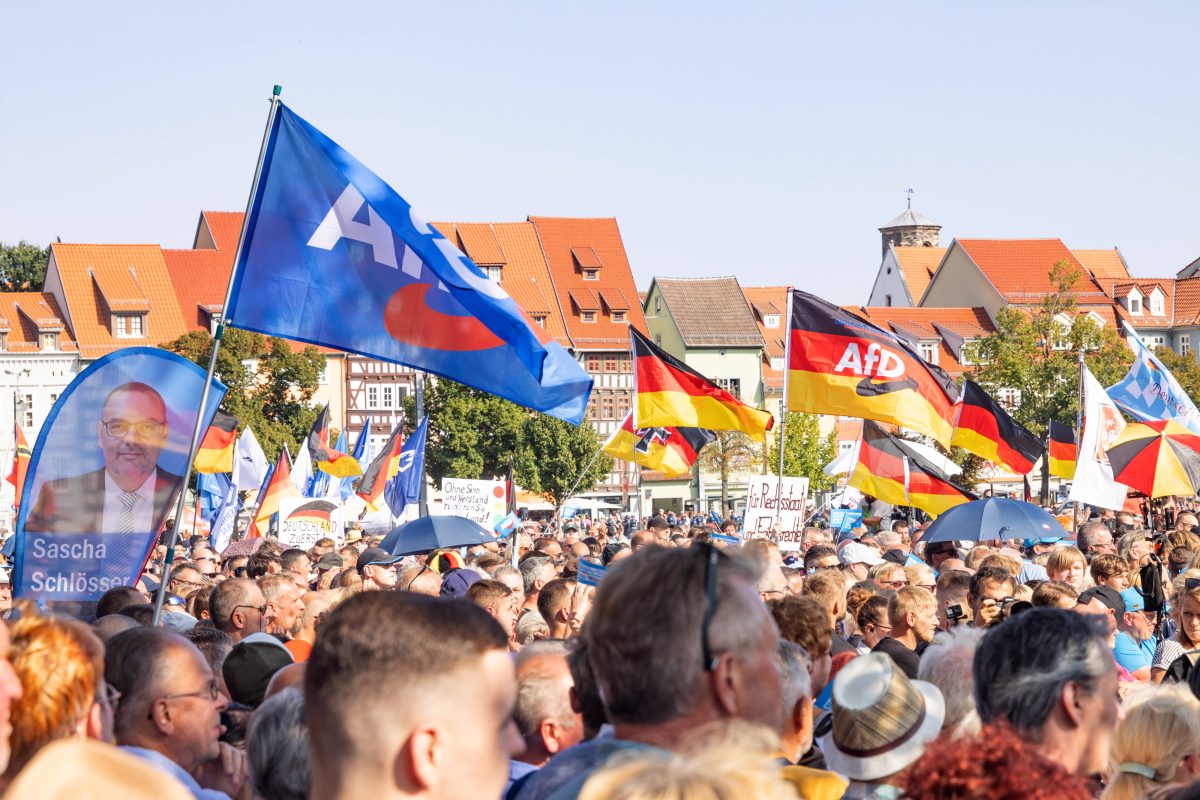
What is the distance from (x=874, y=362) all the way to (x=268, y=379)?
58115mm

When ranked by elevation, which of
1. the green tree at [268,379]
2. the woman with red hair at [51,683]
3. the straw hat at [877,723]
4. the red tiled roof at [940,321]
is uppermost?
the red tiled roof at [940,321]

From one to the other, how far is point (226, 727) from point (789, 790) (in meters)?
3.09

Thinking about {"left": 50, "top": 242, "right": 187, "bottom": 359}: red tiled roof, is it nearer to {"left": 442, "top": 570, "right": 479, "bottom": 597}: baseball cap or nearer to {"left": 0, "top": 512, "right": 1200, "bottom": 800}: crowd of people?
{"left": 442, "top": 570, "right": 479, "bottom": 597}: baseball cap

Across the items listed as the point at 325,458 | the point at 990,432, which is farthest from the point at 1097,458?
the point at 325,458

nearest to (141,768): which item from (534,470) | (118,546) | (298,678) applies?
(298,678)

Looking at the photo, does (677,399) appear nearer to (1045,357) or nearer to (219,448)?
(219,448)

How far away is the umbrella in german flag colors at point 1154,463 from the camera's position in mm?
17109

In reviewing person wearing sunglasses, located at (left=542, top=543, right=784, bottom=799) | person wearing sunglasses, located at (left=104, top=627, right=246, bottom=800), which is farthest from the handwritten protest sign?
person wearing sunglasses, located at (left=542, top=543, right=784, bottom=799)

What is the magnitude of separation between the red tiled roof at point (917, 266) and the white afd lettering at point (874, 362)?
3451 inches

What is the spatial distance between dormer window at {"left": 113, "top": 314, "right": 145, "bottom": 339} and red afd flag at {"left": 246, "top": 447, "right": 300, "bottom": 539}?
59748 mm

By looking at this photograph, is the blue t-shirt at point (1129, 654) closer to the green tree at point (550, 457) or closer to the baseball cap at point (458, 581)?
the baseball cap at point (458, 581)

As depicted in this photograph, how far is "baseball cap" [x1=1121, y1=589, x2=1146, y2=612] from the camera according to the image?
9.30 meters

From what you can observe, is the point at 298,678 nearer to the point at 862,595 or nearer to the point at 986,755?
the point at 986,755

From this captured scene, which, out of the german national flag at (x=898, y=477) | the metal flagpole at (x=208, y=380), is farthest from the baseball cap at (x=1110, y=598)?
the german national flag at (x=898, y=477)
